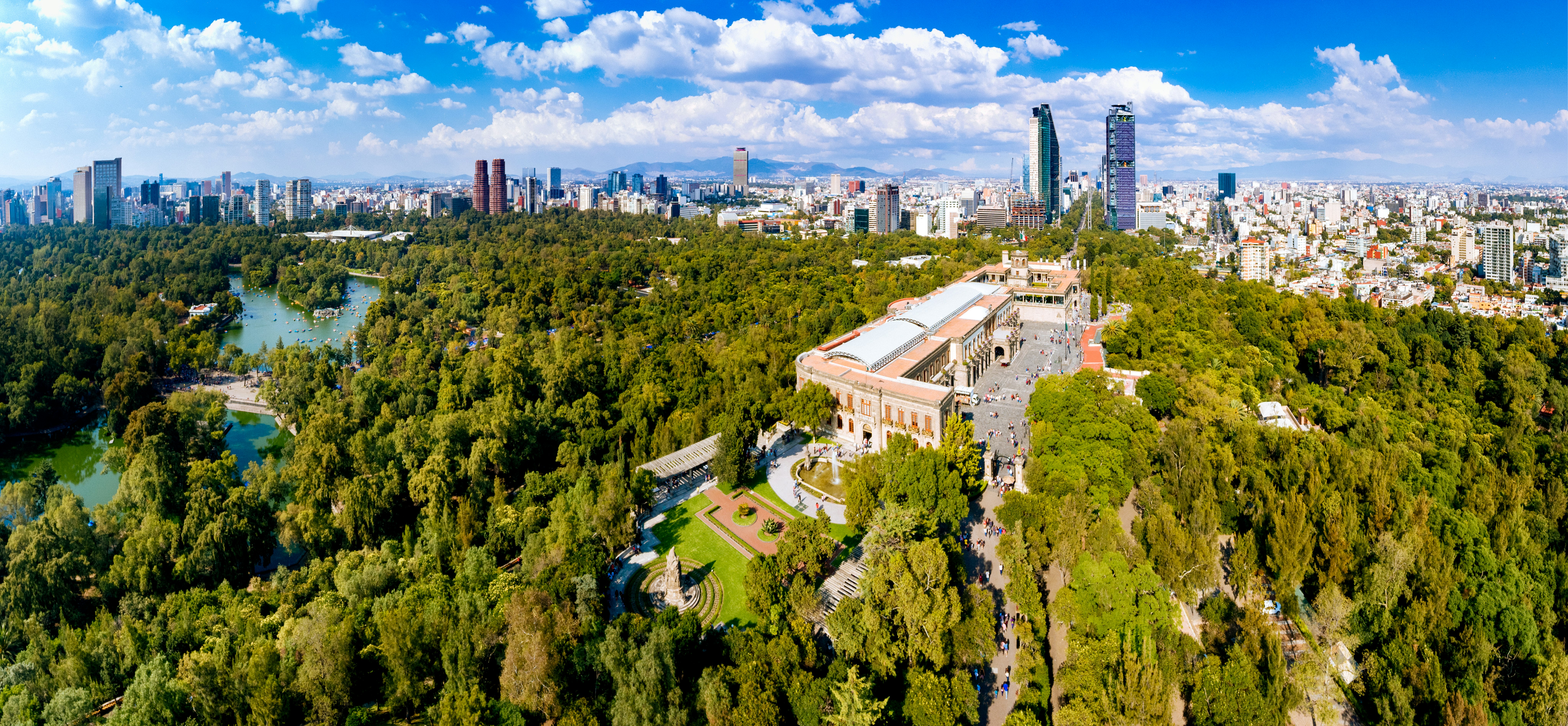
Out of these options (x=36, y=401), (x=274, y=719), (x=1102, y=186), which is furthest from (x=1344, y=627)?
(x=1102, y=186)

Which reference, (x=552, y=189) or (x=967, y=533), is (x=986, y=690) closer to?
(x=967, y=533)

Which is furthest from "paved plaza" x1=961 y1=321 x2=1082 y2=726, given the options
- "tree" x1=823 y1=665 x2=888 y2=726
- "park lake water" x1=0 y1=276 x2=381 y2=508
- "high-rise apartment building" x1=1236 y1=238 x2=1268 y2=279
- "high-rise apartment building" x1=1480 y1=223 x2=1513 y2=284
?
"high-rise apartment building" x1=1480 y1=223 x2=1513 y2=284

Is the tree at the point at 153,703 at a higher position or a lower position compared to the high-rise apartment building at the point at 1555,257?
lower

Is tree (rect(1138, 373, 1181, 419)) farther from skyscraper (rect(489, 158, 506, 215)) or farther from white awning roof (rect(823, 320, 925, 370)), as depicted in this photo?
skyscraper (rect(489, 158, 506, 215))

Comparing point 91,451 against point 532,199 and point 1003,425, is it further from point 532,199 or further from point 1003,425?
point 532,199

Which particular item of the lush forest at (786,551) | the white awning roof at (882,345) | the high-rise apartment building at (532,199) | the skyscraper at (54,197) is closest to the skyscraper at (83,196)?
the skyscraper at (54,197)

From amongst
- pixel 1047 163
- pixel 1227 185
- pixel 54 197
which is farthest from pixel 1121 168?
pixel 54 197

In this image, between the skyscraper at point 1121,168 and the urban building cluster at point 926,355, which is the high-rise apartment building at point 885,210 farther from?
the urban building cluster at point 926,355
